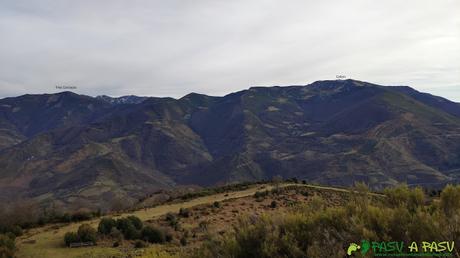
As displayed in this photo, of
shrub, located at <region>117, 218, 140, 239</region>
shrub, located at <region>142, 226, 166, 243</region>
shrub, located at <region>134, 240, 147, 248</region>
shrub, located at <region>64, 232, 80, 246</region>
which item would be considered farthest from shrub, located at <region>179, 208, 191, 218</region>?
shrub, located at <region>64, 232, 80, 246</region>

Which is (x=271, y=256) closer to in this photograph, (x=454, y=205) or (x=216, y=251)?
(x=216, y=251)

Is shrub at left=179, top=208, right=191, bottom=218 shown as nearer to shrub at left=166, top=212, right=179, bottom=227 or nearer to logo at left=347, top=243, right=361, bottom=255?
shrub at left=166, top=212, right=179, bottom=227

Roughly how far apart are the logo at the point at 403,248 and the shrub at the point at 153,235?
20.3 metres

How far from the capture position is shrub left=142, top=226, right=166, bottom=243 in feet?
83.7

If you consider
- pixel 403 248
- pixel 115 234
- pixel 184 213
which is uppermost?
pixel 403 248

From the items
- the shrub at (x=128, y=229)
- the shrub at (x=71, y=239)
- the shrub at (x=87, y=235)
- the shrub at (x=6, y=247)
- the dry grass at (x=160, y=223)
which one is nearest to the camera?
the shrub at (x=6, y=247)

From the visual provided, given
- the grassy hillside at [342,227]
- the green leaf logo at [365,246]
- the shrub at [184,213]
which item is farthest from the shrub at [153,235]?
the green leaf logo at [365,246]

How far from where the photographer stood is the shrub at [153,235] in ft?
83.7

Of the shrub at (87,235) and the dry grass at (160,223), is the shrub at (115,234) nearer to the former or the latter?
the shrub at (87,235)

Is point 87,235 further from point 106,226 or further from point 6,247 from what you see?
point 6,247

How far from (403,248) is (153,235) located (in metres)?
21.0

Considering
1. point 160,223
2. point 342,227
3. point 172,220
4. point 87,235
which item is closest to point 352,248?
point 342,227

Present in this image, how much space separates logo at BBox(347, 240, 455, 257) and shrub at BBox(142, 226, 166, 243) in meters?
20.3

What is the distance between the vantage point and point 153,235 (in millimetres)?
25625
